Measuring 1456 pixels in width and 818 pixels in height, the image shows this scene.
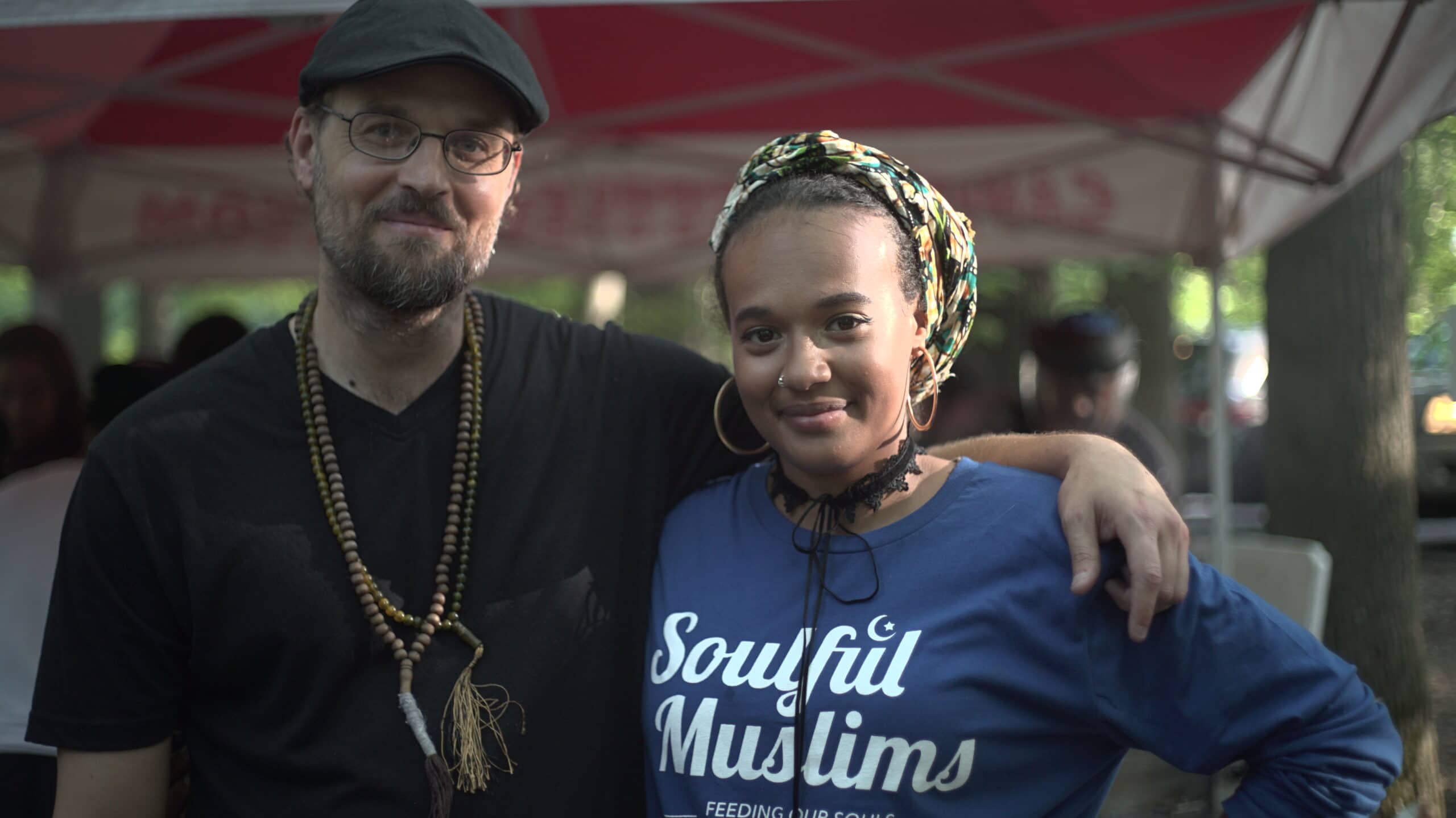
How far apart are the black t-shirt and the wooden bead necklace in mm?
18

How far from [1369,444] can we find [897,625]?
3708 mm

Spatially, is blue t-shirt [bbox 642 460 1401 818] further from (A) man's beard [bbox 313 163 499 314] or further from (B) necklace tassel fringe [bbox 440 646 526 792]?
(A) man's beard [bbox 313 163 499 314]

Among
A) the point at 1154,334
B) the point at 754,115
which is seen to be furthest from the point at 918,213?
the point at 1154,334

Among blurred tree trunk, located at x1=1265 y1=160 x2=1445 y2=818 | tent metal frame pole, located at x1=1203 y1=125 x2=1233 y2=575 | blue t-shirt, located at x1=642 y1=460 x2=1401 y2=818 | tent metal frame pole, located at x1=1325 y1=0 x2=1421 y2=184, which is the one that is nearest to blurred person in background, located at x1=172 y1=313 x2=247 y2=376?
blue t-shirt, located at x1=642 y1=460 x2=1401 y2=818

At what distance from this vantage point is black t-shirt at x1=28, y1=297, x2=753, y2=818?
5.57ft

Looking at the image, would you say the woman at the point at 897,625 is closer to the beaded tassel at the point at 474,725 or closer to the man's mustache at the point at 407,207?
the beaded tassel at the point at 474,725

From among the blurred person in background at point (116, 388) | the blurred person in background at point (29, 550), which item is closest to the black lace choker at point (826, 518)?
the blurred person in background at point (29, 550)

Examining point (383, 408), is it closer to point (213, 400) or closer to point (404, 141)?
point (213, 400)

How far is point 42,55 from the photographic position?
13.2 feet

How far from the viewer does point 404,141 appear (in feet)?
6.09

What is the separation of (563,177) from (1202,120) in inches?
112

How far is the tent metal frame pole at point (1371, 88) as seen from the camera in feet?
8.98

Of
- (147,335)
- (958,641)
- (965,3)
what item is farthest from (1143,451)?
(147,335)

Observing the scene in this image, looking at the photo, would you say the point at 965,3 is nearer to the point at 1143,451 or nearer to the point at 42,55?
the point at 1143,451
